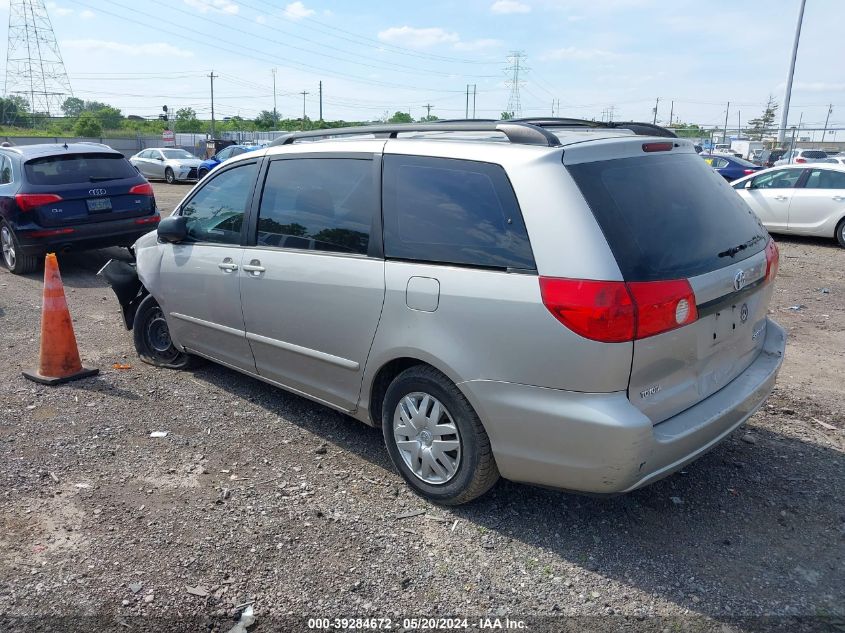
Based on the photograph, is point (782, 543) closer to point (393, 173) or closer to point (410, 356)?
point (410, 356)

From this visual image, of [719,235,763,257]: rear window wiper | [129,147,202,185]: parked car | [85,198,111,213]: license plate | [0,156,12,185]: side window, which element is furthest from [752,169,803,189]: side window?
[129,147,202,185]: parked car

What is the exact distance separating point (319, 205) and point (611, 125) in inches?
70.2

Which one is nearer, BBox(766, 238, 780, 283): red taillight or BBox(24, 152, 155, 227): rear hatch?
BBox(766, 238, 780, 283): red taillight

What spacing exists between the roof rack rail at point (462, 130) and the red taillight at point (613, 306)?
28.6 inches

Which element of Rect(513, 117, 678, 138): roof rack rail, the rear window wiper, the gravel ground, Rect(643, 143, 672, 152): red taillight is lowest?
the gravel ground

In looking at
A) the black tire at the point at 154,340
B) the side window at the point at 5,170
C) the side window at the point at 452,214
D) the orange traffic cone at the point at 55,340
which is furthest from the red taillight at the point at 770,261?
the side window at the point at 5,170

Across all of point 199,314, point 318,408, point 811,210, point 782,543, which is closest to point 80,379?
point 199,314

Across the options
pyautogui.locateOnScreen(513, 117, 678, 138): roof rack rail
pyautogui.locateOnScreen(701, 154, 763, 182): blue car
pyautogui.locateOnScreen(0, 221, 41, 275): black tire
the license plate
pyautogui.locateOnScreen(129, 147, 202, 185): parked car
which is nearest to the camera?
pyautogui.locateOnScreen(513, 117, 678, 138): roof rack rail

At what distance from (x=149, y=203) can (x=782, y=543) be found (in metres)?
8.88

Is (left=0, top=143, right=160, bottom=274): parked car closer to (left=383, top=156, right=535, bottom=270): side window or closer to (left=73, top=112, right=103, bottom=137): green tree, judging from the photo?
(left=383, top=156, right=535, bottom=270): side window

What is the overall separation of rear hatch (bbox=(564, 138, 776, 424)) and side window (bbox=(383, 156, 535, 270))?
361 millimetres

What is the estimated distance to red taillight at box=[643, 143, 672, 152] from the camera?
345 centimetres

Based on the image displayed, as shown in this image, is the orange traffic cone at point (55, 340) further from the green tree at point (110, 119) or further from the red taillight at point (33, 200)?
the green tree at point (110, 119)

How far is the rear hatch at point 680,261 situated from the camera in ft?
9.78
